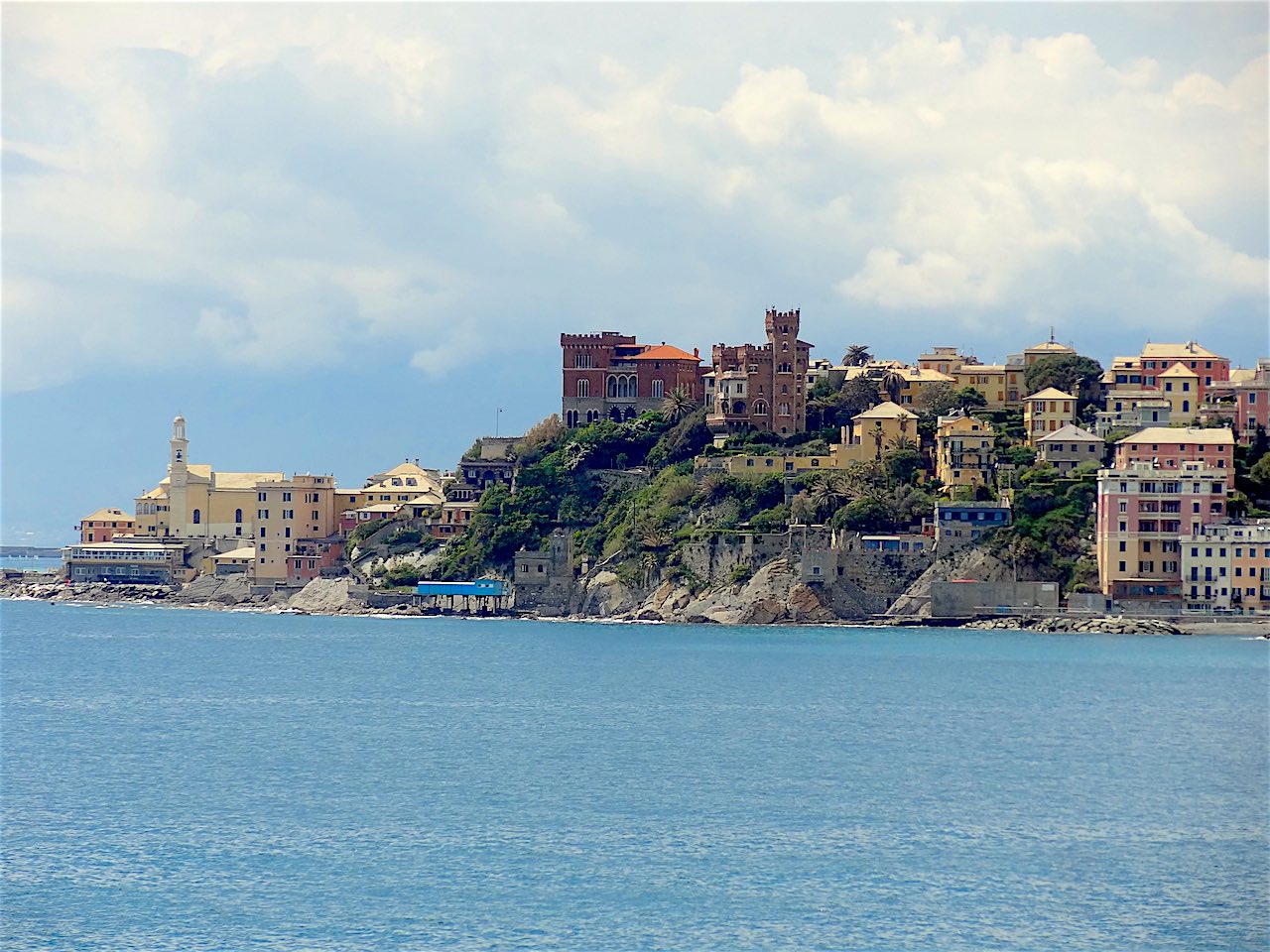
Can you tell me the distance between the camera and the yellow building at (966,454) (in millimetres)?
91938

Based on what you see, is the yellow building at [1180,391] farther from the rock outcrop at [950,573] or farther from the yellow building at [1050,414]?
the rock outcrop at [950,573]

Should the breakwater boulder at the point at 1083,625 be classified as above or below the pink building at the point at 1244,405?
below

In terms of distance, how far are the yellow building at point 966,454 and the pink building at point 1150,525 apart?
7.75 metres

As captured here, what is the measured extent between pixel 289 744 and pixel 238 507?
7206 centimetres

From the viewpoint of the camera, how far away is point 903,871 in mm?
34969

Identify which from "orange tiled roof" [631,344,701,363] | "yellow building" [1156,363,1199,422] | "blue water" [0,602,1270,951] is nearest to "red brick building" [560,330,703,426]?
"orange tiled roof" [631,344,701,363]

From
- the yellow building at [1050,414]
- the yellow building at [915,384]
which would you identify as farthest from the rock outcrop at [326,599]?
the yellow building at [1050,414]

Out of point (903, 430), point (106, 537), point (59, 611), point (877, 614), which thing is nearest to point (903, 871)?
point (877, 614)

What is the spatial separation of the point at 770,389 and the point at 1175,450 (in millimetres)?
21932

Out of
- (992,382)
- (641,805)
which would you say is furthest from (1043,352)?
(641,805)

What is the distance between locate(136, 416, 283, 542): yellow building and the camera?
4705 inches

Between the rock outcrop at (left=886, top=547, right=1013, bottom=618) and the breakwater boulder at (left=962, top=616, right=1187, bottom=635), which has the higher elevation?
the rock outcrop at (left=886, top=547, right=1013, bottom=618)

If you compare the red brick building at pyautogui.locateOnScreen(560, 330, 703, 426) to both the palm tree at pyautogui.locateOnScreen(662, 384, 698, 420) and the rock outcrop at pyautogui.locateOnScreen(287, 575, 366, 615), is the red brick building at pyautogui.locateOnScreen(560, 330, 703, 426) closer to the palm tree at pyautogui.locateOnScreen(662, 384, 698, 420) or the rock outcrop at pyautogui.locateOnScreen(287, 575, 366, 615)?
the palm tree at pyautogui.locateOnScreen(662, 384, 698, 420)

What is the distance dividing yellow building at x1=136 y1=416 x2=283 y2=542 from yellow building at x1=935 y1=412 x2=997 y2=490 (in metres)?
42.0
